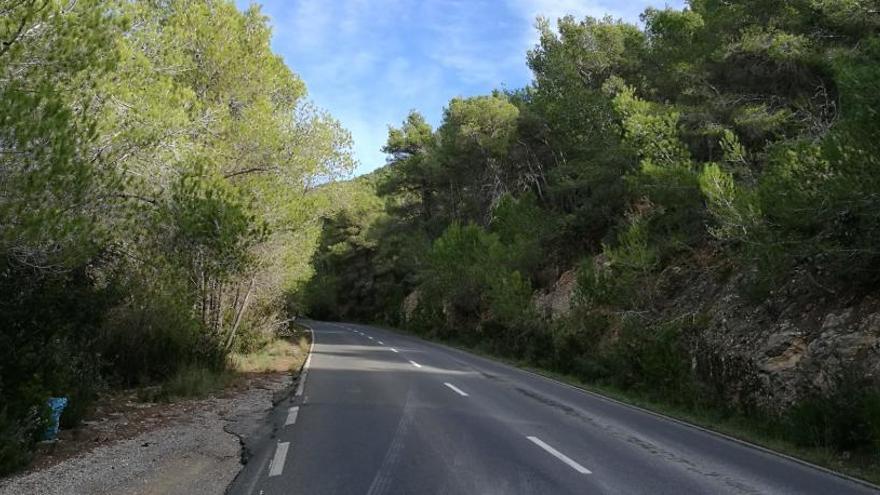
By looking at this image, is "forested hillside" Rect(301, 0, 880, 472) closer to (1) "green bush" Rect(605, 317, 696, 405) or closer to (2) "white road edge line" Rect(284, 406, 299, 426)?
(1) "green bush" Rect(605, 317, 696, 405)

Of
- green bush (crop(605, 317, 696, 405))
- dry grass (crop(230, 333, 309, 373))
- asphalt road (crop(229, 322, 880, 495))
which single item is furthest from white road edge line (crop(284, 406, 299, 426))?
green bush (crop(605, 317, 696, 405))

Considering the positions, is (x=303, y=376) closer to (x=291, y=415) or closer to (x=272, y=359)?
(x=272, y=359)

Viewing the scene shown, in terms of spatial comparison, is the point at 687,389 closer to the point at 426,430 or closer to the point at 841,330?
the point at 841,330

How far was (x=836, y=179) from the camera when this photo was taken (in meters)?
9.69

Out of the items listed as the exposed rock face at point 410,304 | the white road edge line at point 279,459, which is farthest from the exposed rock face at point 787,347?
the exposed rock face at point 410,304

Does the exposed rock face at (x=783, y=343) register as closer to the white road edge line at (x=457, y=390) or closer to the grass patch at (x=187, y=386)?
the white road edge line at (x=457, y=390)

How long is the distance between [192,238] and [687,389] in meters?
12.1

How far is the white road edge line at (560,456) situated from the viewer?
294 inches

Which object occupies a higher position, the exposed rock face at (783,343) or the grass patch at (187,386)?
the exposed rock face at (783,343)

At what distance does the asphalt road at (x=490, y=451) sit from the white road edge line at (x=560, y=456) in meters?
0.01

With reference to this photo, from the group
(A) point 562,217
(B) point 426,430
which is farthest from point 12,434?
(A) point 562,217

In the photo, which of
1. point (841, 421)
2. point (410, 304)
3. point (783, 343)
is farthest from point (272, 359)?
point (410, 304)

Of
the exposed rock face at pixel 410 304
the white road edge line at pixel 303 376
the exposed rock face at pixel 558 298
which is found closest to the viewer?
the white road edge line at pixel 303 376

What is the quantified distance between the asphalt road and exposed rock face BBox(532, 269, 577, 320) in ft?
42.3
